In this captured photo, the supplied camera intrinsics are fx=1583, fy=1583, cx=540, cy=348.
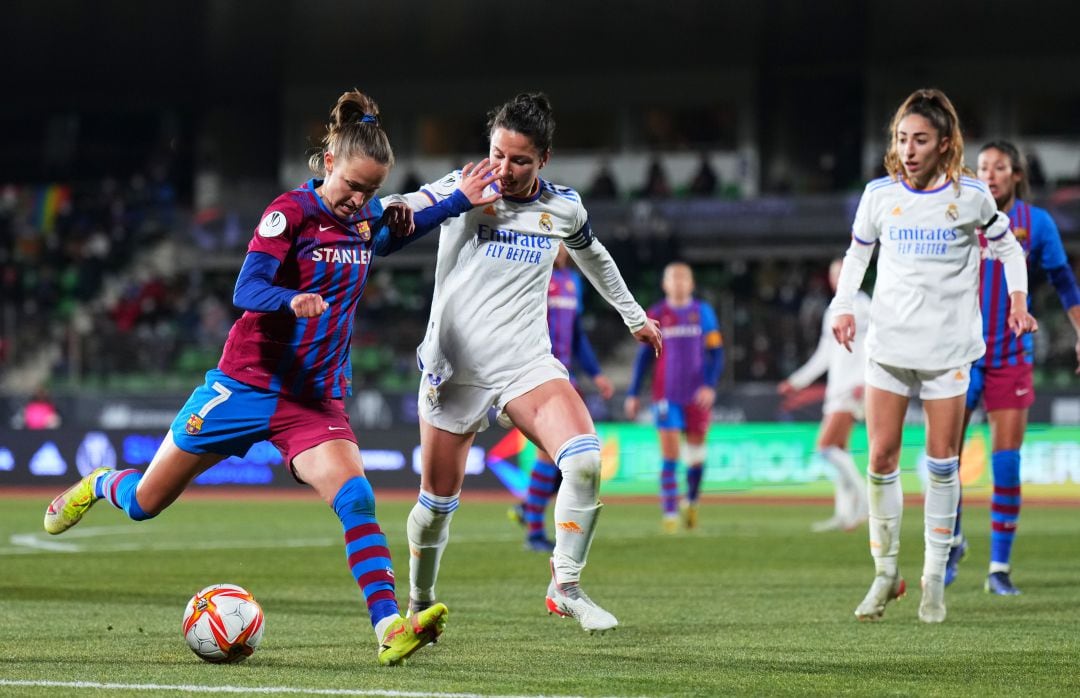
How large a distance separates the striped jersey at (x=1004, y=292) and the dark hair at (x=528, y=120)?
10.0 ft

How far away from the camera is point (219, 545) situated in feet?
40.2

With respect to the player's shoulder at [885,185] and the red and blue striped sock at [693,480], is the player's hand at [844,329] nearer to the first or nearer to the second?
the player's shoulder at [885,185]

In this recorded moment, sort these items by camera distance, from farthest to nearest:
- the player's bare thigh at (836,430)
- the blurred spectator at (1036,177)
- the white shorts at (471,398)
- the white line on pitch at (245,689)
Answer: the blurred spectator at (1036,177) < the player's bare thigh at (836,430) < the white shorts at (471,398) < the white line on pitch at (245,689)

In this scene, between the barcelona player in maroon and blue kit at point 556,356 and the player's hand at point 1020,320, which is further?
the barcelona player in maroon and blue kit at point 556,356

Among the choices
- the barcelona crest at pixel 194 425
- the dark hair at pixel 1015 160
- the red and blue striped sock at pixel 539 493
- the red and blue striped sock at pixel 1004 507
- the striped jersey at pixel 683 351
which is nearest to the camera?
the barcelona crest at pixel 194 425

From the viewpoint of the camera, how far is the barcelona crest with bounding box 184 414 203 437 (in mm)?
5789

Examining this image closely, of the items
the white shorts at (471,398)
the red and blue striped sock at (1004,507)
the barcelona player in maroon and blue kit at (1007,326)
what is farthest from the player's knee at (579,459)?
the red and blue striped sock at (1004,507)

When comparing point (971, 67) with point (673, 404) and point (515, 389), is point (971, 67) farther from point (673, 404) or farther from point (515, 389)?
point (515, 389)

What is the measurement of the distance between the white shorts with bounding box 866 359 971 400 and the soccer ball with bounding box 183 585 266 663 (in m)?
3.06

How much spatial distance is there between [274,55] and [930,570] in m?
28.8

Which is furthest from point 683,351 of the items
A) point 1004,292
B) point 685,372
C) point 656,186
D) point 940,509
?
point 656,186

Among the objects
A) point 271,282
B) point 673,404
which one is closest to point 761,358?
point 673,404

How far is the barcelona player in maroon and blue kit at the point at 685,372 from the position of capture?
1430cm

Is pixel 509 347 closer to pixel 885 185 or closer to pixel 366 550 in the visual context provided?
pixel 366 550
